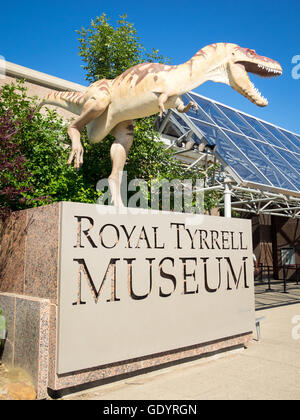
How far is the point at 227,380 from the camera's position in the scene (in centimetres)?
425

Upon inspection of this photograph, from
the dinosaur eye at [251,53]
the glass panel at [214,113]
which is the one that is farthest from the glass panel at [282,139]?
the dinosaur eye at [251,53]

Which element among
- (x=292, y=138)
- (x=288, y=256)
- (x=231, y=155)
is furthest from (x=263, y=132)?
(x=288, y=256)

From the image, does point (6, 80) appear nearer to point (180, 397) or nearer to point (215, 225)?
point (215, 225)

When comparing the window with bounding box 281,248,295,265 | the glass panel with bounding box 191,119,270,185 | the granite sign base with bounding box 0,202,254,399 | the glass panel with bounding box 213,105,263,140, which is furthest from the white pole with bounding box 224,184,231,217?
the window with bounding box 281,248,295,265

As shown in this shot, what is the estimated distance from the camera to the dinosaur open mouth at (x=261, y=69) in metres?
4.74

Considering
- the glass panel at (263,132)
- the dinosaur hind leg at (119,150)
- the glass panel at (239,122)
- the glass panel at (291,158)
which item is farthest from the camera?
the glass panel at (263,132)

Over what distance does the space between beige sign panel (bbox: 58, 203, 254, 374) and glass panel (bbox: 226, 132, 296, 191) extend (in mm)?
4874

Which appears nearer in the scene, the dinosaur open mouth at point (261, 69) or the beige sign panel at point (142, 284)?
the beige sign panel at point (142, 284)

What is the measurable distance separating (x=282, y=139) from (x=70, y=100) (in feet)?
38.5

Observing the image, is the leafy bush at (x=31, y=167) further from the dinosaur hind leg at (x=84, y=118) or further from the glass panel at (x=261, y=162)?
the glass panel at (x=261, y=162)

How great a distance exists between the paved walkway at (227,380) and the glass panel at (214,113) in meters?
7.77

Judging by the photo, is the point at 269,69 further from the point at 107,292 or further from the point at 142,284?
the point at 107,292

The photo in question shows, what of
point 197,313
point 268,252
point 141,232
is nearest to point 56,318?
point 141,232

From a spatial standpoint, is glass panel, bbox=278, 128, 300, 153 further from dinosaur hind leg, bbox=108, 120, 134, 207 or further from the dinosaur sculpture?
dinosaur hind leg, bbox=108, 120, 134, 207
